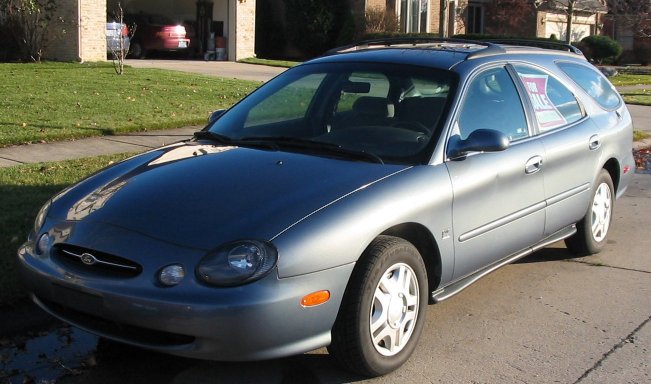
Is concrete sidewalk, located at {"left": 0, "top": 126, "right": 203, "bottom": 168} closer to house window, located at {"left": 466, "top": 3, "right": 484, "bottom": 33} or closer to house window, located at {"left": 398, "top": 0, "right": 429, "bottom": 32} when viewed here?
house window, located at {"left": 398, "top": 0, "right": 429, "bottom": 32}

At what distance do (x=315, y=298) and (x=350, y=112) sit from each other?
1.80m

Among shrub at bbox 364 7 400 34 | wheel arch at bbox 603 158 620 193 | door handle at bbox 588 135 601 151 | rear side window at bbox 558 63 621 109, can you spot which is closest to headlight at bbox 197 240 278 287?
door handle at bbox 588 135 601 151

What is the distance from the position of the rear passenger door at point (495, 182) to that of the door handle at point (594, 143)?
2.77 feet

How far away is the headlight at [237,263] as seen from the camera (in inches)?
143

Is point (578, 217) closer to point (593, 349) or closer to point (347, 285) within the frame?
point (593, 349)

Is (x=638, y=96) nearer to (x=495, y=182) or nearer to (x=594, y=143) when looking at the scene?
(x=594, y=143)

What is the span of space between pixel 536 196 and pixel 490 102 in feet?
2.30

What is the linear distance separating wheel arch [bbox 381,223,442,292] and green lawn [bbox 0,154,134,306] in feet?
8.28

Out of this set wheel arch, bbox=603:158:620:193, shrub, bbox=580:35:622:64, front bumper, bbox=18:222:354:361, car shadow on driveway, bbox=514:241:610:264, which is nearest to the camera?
front bumper, bbox=18:222:354:361

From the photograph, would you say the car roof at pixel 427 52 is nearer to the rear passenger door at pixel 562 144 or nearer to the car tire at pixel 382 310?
the rear passenger door at pixel 562 144

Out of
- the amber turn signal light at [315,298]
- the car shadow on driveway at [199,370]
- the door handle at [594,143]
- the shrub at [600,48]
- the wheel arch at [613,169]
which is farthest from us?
the shrub at [600,48]

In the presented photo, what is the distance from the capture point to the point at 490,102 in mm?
5344

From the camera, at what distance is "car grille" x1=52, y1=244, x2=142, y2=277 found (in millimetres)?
3797

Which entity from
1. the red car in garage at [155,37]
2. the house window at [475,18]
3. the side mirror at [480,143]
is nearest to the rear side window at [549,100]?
the side mirror at [480,143]
